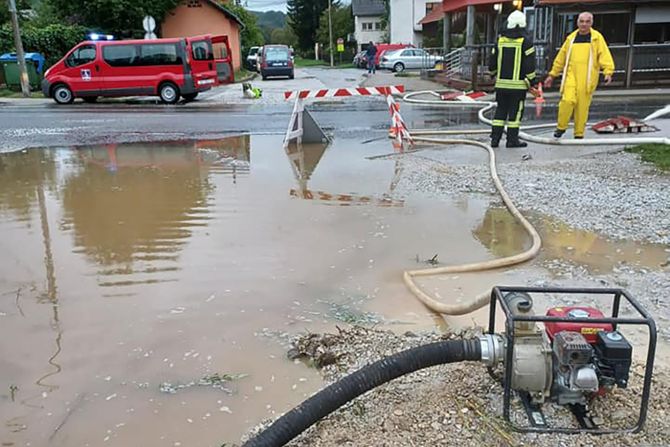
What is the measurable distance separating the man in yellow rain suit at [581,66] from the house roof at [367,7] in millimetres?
67311

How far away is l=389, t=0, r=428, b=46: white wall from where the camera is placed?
58156 millimetres

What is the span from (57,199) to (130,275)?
2949 mm

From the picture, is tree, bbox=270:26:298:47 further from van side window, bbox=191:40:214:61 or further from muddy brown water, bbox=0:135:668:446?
muddy brown water, bbox=0:135:668:446

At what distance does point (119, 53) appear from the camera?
19500 mm

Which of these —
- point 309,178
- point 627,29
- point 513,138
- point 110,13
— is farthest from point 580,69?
point 110,13

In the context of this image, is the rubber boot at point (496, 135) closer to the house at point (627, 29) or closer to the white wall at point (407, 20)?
the house at point (627, 29)

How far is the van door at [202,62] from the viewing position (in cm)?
1993

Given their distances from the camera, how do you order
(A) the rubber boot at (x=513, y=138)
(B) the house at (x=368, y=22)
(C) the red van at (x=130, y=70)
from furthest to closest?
(B) the house at (x=368, y=22)
(C) the red van at (x=130, y=70)
(A) the rubber boot at (x=513, y=138)

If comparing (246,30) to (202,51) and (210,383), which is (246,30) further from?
(210,383)

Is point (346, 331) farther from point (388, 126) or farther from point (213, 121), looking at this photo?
point (213, 121)

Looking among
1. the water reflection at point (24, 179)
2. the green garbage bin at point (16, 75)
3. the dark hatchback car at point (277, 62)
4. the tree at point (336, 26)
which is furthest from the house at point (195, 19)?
the tree at point (336, 26)

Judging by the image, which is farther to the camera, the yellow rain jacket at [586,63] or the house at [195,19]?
the house at [195,19]

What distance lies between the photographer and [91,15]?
31031 mm

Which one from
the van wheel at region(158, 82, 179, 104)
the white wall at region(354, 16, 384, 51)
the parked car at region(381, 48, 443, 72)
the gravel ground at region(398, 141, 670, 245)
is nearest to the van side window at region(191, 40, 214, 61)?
the van wheel at region(158, 82, 179, 104)
